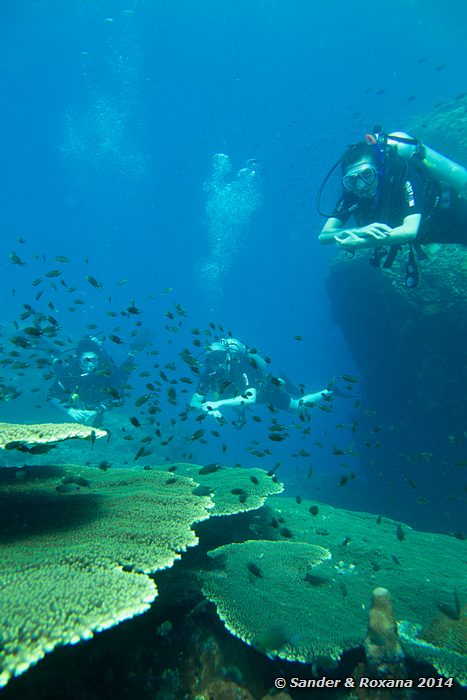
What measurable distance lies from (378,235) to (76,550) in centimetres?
514

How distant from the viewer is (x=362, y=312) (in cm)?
1553

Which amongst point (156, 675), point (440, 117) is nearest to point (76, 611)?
point (156, 675)

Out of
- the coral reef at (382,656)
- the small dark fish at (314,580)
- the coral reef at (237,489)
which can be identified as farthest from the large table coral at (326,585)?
the coral reef at (237,489)

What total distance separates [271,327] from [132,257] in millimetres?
66529

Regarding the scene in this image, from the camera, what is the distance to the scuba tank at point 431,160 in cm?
655

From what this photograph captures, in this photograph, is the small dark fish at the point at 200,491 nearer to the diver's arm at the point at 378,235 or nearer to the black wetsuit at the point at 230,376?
the diver's arm at the point at 378,235

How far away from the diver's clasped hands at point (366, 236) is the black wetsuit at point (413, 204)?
913mm

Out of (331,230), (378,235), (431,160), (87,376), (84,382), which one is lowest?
(84,382)

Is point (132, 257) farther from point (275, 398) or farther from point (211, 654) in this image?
point (211, 654)

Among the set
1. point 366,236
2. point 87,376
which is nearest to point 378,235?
point 366,236

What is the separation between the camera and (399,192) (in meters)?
5.90

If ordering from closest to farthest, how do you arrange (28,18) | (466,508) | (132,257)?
(466,508)
(28,18)
(132,257)

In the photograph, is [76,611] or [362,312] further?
[362,312]

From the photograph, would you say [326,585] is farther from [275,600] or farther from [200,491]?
[200,491]
